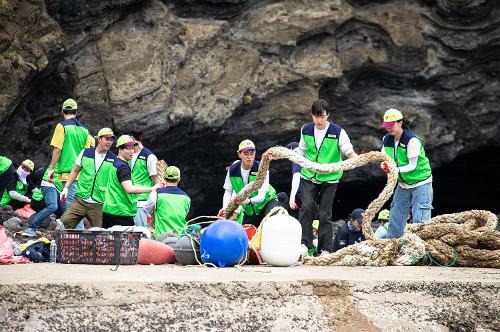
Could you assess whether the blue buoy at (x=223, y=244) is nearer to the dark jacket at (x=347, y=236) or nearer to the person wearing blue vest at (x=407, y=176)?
the person wearing blue vest at (x=407, y=176)

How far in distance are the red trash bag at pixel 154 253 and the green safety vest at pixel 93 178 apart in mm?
2494

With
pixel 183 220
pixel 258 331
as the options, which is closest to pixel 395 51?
pixel 183 220

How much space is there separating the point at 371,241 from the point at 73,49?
10.4 m

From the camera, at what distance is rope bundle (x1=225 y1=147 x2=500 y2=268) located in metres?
8.64

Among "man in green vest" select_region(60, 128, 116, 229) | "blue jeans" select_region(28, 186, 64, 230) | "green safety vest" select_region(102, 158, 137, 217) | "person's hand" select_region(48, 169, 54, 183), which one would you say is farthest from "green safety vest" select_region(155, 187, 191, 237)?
"blue jeans" select_region(28, 186, 64, 230)

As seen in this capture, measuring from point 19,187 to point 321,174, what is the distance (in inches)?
292

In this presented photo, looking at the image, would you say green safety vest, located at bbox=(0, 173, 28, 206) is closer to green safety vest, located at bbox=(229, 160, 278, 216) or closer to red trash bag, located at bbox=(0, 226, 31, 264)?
green safety vest, located at bbox=(229, 160, 278, 216)

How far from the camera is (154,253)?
8094 mm

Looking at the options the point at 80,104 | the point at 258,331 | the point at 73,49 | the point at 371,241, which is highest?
the point at 73,49

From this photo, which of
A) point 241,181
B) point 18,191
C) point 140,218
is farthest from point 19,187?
point 241,181

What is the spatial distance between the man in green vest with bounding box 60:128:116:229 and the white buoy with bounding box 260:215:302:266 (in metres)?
2.94

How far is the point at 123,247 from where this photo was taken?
7551 millimetres

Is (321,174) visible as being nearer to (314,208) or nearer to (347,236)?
(314,208)

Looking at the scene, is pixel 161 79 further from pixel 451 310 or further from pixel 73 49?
pixel 451 310
